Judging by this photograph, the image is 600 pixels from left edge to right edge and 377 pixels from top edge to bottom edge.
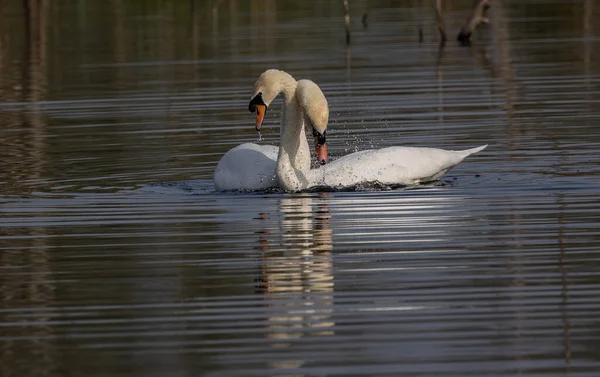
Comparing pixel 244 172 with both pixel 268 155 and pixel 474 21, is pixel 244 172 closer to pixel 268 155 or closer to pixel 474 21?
pixel 268 155

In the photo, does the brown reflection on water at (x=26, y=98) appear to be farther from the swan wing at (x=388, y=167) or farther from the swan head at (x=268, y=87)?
the swan wing at (x=388, y=167)

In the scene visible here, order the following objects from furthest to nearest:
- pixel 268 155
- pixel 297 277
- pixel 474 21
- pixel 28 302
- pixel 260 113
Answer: pixel 474 21 < pixel 268 155 < pixel 260 113 < pixel 297 277 < pixel 28 302

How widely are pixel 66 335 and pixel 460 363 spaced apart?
85.9 inches

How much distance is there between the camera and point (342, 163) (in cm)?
1294

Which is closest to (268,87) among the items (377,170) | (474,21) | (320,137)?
(320,137)

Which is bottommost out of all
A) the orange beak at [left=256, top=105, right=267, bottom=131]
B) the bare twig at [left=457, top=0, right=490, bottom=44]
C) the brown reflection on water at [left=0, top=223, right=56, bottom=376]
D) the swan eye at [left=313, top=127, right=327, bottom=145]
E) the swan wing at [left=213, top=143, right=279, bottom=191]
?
A: the brown reflection on water at [left=0, top=223, right=56, bottom=376]

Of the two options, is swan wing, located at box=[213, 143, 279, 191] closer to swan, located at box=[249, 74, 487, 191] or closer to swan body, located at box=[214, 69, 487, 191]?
swan body, located at box=[214, 69, 487, 191]

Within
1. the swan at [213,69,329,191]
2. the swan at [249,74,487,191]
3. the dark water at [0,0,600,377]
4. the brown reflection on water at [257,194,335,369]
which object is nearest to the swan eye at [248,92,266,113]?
the swan at [213,69,329,191]

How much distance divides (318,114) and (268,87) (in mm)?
869

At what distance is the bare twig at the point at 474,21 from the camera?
97.6ft

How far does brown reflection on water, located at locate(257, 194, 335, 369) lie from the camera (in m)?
7.60

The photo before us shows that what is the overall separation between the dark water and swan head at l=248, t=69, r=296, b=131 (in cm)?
96

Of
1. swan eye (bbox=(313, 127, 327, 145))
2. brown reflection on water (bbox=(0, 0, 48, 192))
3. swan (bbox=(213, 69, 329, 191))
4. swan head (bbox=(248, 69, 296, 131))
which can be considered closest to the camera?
swan eye (bbox=(313, 127, 327, 145))

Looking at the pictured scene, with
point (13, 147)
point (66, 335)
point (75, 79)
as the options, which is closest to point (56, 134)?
point (13, 147)
